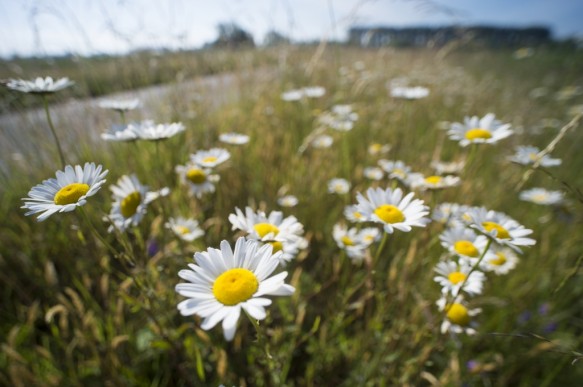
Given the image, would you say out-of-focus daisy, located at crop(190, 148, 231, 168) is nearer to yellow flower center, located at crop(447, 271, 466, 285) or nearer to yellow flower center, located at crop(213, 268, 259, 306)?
yellow flower center, located at crop(213, 268, 259, 306)

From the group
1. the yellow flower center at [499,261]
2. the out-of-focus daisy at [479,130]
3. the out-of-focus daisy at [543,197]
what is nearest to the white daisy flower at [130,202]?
the out-of-focus daisy at [479,130]

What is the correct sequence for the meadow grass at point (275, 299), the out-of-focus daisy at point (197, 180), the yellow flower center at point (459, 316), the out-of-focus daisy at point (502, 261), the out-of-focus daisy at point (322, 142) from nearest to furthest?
the yellow flower center at point (459, 316) < the meadow grass at point (275, 299) < the out-of-focus daisy at point (502, 261) < the out-of-focus daisy at point (197, 180) < the out-of-focus daisy at point (322, 142)

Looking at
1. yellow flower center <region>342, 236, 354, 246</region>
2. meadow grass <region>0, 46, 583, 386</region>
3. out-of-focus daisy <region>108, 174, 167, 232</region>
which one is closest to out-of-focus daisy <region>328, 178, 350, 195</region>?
meadow grass <region>0, 46, 583, 386</region>

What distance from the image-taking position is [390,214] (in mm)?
997

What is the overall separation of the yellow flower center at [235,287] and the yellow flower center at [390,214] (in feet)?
1.60

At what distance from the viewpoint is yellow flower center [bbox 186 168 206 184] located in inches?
56.1

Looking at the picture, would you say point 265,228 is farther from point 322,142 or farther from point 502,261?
point 322,142

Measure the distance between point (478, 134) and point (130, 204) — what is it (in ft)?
4.50

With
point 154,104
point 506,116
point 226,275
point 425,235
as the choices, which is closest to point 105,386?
point 226,275

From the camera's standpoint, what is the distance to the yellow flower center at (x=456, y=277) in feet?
3.49

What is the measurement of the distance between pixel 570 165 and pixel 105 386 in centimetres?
452

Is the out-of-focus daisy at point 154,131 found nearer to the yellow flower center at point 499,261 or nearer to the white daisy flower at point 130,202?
the white daisy flower at point 130,202

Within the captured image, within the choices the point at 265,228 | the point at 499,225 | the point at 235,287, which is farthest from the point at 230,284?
the point at 499,225

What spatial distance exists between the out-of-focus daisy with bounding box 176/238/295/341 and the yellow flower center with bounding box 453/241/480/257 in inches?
27.0
